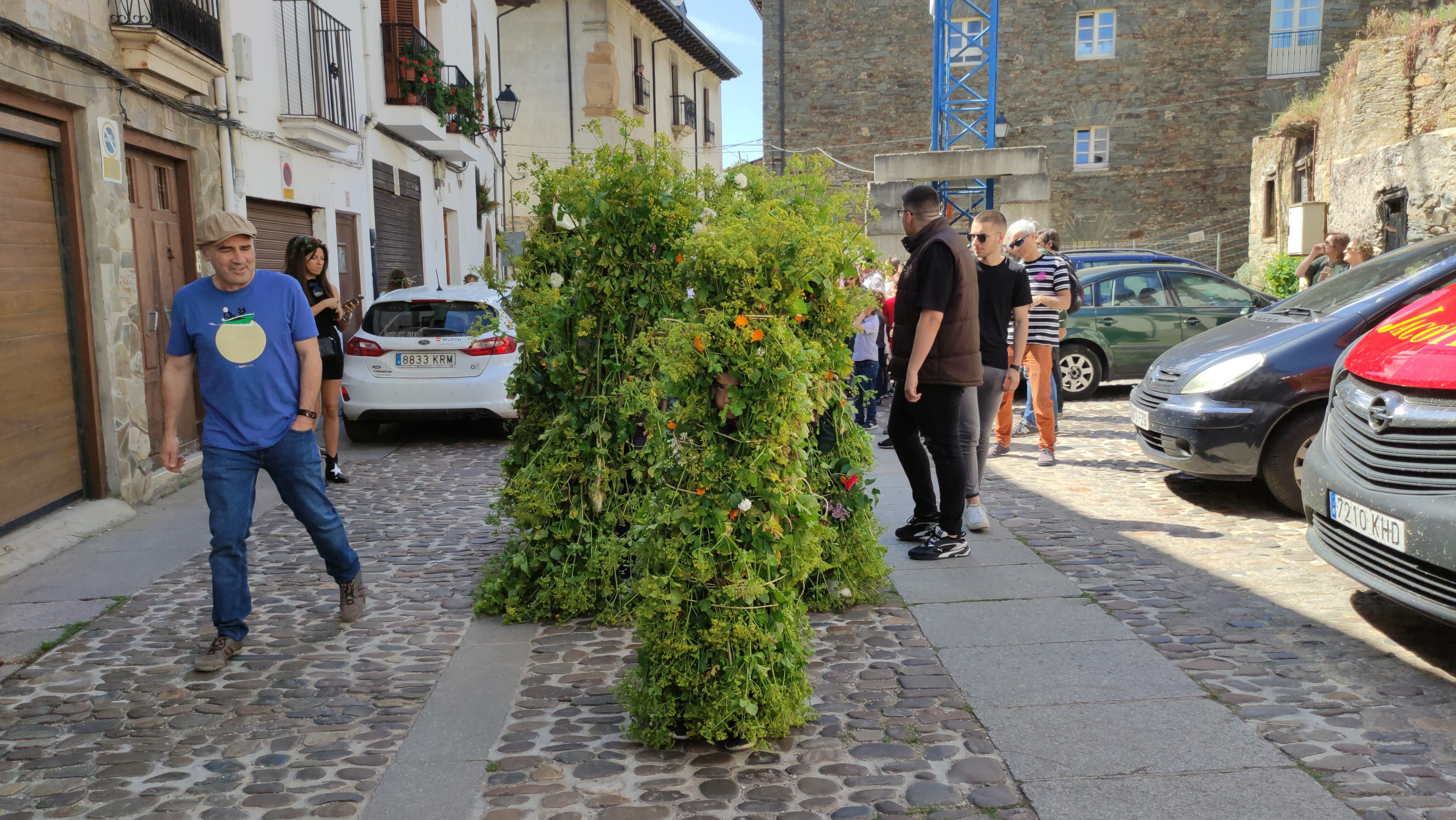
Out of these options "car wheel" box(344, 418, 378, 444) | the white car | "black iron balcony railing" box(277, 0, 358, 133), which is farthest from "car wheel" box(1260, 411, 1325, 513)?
"black iron balcony railing" box(277, 0, 358, 133)

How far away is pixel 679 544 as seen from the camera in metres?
3.36

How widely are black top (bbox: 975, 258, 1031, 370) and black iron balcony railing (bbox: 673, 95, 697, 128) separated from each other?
2627 centimetres

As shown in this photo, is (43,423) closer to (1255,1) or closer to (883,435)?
(883,435)

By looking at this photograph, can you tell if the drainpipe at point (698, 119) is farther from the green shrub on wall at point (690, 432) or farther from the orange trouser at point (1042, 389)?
the green shrub on wall at point (690, 432)

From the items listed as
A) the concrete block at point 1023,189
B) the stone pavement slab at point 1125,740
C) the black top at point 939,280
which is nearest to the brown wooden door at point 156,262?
the black top at point 939,280

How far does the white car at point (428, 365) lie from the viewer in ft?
32.1

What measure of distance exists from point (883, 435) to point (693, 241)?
22.7ft

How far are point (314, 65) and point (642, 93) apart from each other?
18530 millimetres

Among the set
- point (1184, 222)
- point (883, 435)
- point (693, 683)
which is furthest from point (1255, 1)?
point (693, 683)

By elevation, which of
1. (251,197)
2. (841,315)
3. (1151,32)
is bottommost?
(841,315)

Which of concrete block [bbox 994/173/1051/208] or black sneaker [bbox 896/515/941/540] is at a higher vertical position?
concrete block [bbox 994/173/1051/208]

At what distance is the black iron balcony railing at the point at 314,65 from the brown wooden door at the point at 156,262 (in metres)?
2.75

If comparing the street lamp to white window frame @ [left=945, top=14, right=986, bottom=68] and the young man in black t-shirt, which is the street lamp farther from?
the young man in black t-shirt

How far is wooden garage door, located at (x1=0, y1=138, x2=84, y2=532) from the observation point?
624 centimetres
